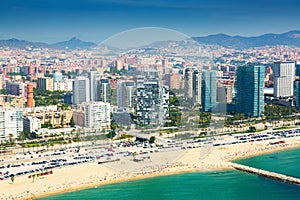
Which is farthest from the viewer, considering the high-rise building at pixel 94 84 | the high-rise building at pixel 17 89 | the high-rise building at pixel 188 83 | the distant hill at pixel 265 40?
the distant hill at pixel 265 40

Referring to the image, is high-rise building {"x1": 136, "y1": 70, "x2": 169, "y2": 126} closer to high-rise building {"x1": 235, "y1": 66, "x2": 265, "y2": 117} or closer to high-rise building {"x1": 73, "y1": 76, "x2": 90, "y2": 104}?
high-rise building {"x1": 73, "y1": 76, "x2": 90, "y2": 104}

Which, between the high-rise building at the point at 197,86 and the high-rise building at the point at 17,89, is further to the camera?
the high-rise building at the point at 17,89

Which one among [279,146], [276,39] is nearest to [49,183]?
[279,146]

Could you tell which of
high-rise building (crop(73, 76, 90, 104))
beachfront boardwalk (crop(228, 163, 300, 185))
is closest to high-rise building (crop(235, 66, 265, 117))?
high-rise building (crop(73, 76, 90, 104))

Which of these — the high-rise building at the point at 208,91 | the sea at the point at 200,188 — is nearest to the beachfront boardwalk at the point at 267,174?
the sea at the point at 200,188

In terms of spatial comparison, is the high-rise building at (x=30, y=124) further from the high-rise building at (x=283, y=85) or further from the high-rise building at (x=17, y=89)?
the high-rise building at (x=283, y=85)

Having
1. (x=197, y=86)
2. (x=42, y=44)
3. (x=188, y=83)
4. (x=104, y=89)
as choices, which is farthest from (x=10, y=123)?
(x=42, y=44)

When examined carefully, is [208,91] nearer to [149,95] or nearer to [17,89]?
[149,95]
